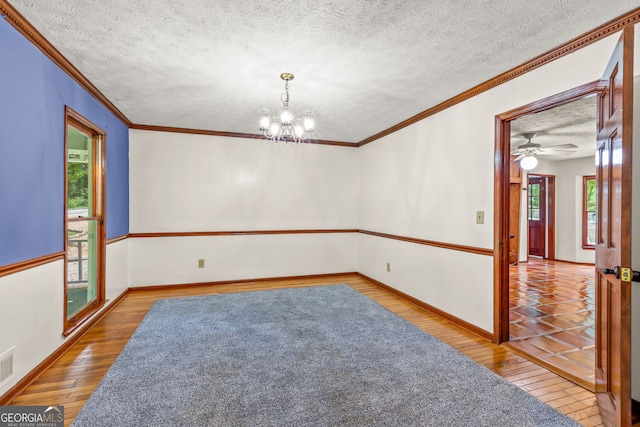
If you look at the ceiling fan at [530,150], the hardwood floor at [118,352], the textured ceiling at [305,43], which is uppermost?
the textured ceiling at [305,43]

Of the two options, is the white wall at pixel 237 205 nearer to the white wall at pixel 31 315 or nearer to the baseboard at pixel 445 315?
the baseboard at pixel 445 315

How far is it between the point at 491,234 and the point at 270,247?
3447mm

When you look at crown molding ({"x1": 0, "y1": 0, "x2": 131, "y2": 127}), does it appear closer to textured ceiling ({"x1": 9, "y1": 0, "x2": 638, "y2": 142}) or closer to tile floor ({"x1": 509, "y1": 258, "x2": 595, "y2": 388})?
textured ceiling ({"x1": 9, "y1": 0, "x2": 638, "y2": 142})

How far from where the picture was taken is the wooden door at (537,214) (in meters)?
7.59

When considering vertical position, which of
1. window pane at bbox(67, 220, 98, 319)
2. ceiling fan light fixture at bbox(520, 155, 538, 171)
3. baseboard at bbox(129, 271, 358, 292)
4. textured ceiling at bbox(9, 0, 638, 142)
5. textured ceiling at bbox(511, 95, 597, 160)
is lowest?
baseboard at bbox(129, 271, 358, 292)

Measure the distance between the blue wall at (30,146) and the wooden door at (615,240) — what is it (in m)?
3.60

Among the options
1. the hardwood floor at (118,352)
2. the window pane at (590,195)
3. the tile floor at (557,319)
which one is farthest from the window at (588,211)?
the hardwood floor at (118,352)

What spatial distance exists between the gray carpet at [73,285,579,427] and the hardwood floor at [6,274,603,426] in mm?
111

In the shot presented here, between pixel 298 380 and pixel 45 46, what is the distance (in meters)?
3.13

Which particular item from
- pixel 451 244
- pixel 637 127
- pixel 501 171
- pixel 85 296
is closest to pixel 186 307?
pixel 85 296

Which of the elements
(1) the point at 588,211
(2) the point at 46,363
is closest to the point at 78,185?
(2) the point at 46,363

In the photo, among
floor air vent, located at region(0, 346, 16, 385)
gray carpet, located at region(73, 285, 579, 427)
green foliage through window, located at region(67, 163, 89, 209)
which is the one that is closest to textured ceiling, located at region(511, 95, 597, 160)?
gray carpet, located at region(73, 285, 579, 427)

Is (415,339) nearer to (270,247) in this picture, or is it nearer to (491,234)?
(491,234)

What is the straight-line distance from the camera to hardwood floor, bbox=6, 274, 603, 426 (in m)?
2.02
